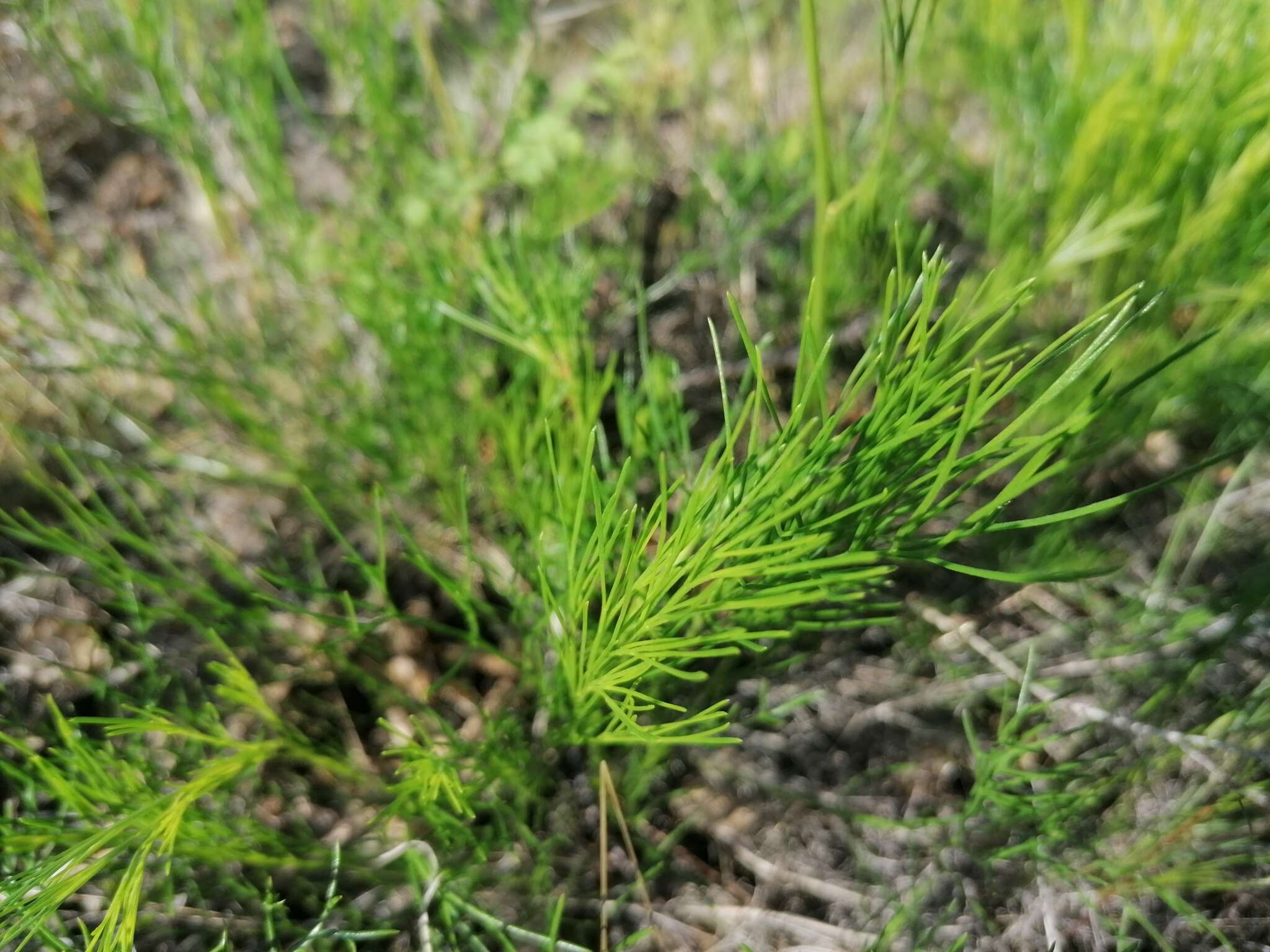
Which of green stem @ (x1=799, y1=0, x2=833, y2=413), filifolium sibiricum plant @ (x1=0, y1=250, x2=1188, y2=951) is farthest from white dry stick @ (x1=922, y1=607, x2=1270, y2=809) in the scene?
green stem @ (x1=799, y1=0, x2=833, y2=413)

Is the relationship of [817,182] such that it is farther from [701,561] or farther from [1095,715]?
[1095,715]

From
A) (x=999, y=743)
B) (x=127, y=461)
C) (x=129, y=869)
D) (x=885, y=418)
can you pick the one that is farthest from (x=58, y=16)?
(x=999, y=743)

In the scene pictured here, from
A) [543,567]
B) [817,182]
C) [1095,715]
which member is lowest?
[1095,715]

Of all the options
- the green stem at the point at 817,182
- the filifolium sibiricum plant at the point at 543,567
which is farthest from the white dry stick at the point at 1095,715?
the green stem at the point at 817,182

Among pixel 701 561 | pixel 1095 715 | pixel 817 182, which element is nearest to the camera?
pixel 701 561

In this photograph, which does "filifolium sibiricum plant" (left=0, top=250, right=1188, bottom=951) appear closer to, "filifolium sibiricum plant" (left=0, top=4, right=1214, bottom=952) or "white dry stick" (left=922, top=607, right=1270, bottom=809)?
"filifolium sibiricum plant" (left=0, top=4, right=1214, bottom=952)

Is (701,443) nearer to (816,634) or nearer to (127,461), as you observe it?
(816,634)

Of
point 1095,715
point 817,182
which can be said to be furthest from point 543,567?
point 1095,715

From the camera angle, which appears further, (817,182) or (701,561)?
(817,182)
